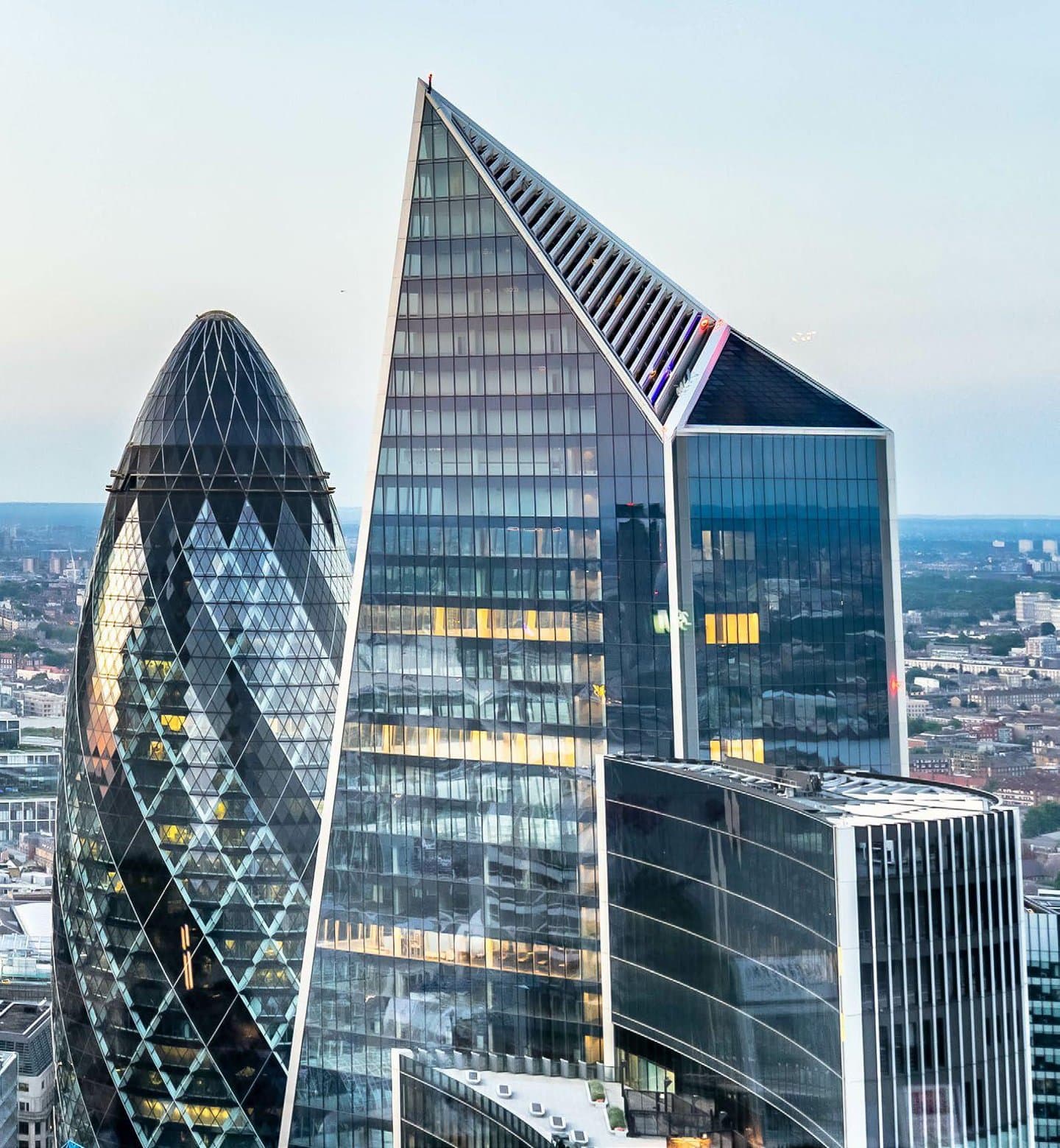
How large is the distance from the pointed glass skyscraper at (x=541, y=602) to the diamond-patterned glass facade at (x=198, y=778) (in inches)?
1183

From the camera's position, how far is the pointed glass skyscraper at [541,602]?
9519 centimetres

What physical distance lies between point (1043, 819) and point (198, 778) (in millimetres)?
84221

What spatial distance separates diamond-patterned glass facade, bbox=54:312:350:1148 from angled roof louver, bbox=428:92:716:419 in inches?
1549

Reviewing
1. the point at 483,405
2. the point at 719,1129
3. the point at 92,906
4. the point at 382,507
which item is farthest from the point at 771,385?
the point at 92,906

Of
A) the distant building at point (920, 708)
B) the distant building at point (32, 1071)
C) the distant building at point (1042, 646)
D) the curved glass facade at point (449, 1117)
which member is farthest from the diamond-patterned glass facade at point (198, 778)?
the distant building at point (1042, 646)

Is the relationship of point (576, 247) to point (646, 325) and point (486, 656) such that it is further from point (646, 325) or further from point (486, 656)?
point (486, 656)

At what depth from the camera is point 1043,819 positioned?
17238 cm

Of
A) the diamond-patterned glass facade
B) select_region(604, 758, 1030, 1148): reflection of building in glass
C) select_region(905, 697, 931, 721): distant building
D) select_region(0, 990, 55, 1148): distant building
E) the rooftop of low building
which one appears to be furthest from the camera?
select_region(905, 697, 931, 721): distant building

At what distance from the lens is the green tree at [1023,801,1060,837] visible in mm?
169375

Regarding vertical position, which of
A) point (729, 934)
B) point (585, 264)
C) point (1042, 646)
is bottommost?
point (729, 934)

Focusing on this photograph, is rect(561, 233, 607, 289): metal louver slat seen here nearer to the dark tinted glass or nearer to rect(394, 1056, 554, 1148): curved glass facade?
the dark tinted glass

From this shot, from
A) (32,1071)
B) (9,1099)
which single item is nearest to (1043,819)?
(32,1071)

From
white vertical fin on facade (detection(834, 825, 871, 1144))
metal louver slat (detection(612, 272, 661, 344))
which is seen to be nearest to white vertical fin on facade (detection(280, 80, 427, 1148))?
metal louver slat (detection(612, 272, 661, 344))

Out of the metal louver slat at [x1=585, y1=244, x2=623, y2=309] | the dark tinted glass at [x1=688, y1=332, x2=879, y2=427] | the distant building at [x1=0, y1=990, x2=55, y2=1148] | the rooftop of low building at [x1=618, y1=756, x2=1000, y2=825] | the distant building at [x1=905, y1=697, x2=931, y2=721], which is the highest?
the metal louver slat at [x1=585, y1=244, x2=623, y2=309]
